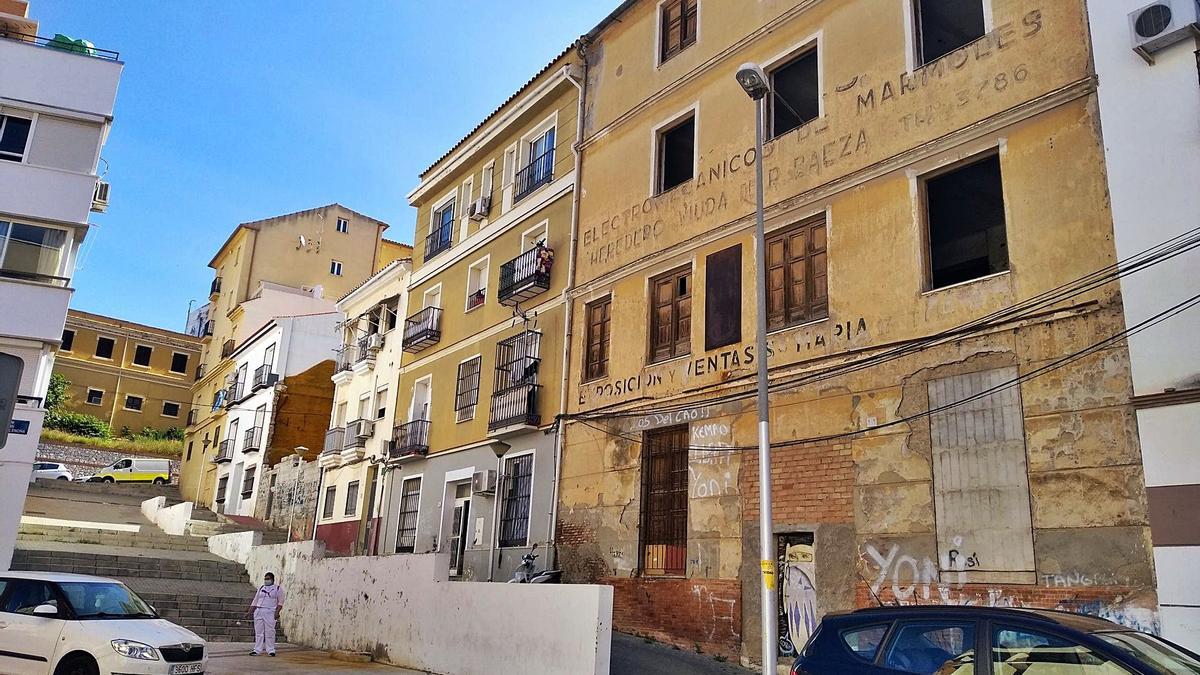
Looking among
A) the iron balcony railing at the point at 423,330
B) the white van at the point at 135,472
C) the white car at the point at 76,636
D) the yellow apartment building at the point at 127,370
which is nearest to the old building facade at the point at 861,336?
the iron balcony railing at the point at 423,330

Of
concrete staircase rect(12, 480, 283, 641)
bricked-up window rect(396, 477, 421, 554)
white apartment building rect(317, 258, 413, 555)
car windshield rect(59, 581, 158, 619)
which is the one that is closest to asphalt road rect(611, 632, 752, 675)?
car windshield rect(59, 581, 158, 619)

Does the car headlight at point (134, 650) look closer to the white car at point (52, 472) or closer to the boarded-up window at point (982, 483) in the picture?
the boarded-up window at point (982, 483)

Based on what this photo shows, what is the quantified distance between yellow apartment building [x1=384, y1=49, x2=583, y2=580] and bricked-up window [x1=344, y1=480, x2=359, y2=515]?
254 centimetres

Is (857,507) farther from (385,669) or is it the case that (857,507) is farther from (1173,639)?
(385,669)

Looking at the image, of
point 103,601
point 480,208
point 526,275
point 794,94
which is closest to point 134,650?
point 103,601

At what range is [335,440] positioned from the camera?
28.9 metres

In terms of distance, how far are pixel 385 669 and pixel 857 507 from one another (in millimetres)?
8374

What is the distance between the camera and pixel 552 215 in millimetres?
20781

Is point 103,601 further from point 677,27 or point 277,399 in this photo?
point 277,399

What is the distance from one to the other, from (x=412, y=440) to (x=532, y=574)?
303 inches

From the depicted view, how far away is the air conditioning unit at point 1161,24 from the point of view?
9727mm

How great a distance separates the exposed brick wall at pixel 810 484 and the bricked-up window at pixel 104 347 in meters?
52.9

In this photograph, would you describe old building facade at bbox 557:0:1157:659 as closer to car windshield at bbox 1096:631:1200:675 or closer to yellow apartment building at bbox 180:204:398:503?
car windshield at bbox 1096:631:1200:675

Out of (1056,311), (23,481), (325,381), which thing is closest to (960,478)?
(1056,311)
